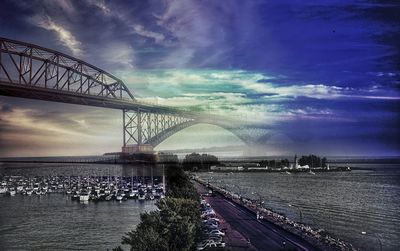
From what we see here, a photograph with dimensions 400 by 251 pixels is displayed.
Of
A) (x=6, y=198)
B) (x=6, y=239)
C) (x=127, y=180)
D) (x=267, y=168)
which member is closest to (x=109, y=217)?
(x=6, y=239)

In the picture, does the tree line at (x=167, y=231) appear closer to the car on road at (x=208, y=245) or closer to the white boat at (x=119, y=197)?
the car on road at (x=208, y=245)

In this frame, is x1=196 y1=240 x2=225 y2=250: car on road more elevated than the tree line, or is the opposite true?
the tree line

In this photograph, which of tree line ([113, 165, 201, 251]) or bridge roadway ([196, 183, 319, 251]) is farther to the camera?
bridge roadway ([196, 183, 319, 251])

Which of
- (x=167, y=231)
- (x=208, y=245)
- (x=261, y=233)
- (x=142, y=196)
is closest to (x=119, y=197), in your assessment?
(x=142, y=196)

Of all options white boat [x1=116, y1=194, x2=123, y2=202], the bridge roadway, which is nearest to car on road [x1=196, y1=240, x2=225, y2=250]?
the bridge roadway

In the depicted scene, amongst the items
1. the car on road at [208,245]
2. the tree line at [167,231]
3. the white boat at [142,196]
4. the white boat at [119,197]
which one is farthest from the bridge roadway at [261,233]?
the white boat at [119,197]

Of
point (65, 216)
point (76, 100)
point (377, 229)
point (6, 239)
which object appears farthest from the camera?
point (65, 216)

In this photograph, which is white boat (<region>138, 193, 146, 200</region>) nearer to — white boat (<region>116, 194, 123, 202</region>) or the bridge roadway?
white boat (<region>116, 194, 123, 202</region>)

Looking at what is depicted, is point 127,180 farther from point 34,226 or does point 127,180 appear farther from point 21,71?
point 21,71
